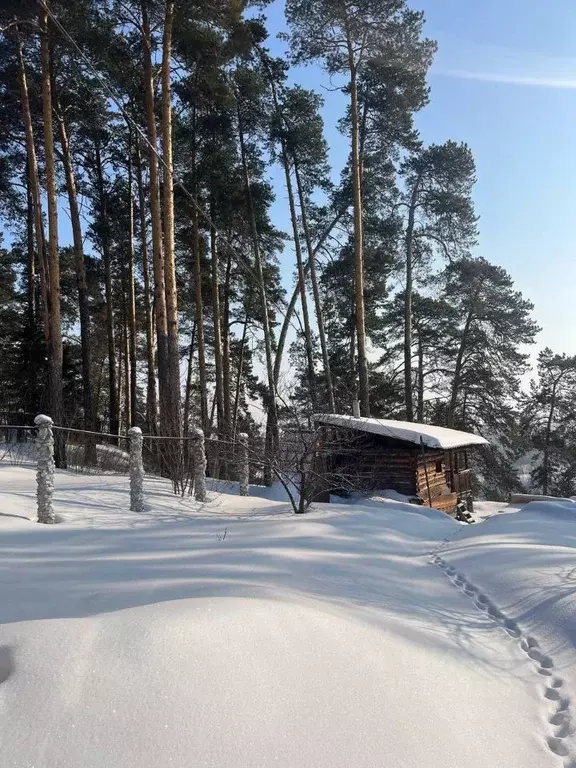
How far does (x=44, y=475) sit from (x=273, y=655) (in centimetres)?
470

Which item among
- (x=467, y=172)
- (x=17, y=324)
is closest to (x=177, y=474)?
(x=467, y=172)

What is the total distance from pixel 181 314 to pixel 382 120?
13314mm

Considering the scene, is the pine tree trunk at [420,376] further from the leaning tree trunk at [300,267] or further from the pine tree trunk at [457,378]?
the leaning tree trunk at [300,267]

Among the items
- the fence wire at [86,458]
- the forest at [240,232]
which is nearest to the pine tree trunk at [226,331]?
the forest at [240,232]

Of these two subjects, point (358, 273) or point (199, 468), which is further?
point (358, 273)

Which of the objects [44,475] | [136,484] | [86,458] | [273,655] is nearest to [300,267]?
[86,458]

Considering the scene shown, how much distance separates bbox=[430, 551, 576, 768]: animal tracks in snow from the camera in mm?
2664

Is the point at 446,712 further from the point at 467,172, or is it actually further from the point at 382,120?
the point at 467,172

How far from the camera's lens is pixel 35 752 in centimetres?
193

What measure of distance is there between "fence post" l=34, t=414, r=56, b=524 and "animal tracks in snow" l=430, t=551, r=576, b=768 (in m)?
4.53

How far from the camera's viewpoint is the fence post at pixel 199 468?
33.7 feet

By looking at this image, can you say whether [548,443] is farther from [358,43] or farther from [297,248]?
[358,43]

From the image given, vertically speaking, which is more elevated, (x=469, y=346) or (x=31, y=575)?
(x=469, y=346)

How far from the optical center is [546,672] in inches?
137
